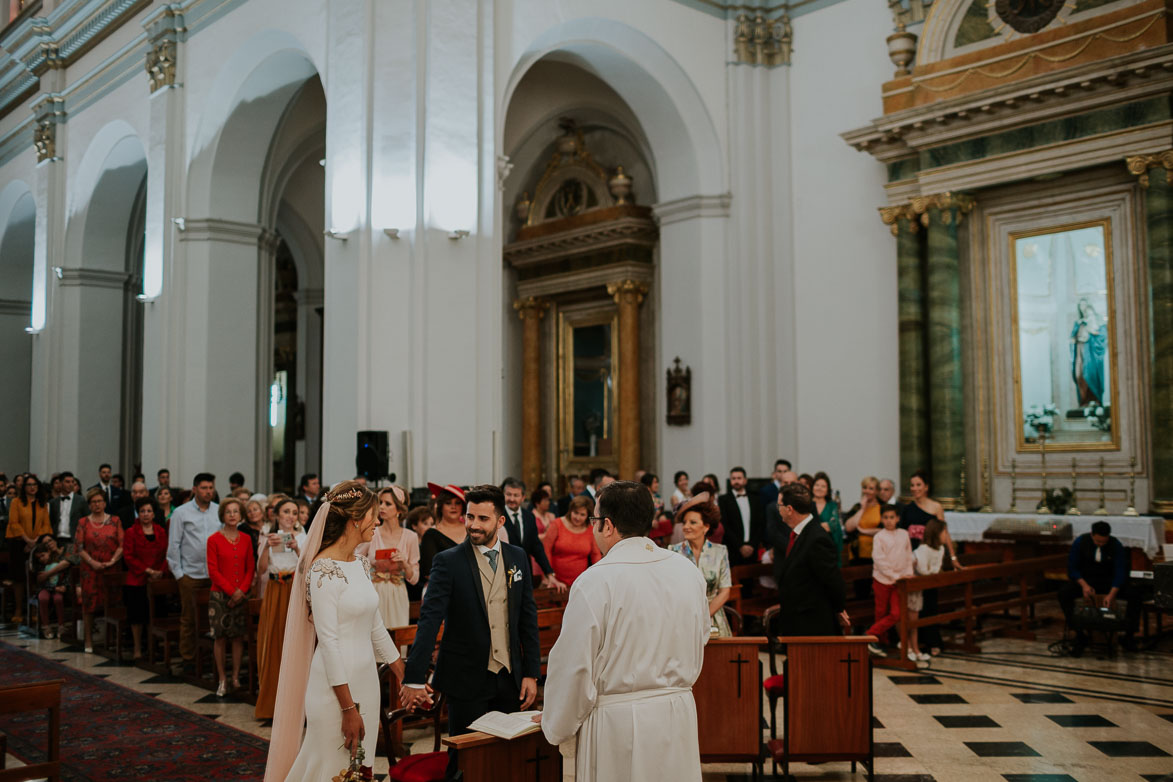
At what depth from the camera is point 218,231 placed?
1542 centimetres

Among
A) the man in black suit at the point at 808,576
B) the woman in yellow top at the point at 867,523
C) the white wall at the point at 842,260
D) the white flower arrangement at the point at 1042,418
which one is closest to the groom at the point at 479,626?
the man in black suit at the point at 808,576

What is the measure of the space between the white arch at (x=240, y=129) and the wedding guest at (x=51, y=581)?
20.0 feet

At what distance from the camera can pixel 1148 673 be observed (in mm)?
8133

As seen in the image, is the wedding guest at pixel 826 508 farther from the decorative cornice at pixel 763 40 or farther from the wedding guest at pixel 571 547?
the decorative cornice at pixel 763 40

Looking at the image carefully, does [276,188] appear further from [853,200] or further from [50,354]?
[853,200]

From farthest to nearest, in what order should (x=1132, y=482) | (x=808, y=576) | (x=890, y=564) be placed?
(x=1132, y=482)
(x=890, y=564)
(x=808, y=576)

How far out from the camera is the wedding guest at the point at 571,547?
319 inches

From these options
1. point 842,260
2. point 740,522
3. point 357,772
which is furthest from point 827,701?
point 842,260

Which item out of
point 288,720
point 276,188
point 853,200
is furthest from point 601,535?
point 276,188

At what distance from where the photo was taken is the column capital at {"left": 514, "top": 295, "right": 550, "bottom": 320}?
59.1ft

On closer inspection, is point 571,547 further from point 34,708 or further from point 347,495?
point 347,495

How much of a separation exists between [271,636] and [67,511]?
291 inches

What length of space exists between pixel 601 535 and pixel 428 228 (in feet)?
28.1

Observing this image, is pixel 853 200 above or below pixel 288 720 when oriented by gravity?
above
